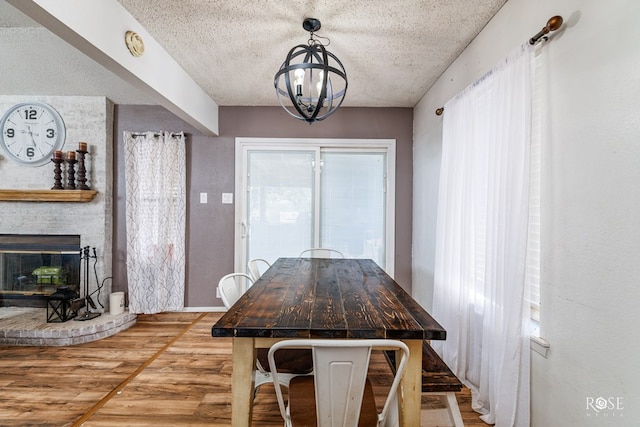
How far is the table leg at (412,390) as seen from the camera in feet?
3.43

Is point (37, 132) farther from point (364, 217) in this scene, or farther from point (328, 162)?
point (364, 217)

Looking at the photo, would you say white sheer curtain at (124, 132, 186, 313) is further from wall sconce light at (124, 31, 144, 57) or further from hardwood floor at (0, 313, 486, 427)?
wall sconce light at (124, 31, 144, 57)

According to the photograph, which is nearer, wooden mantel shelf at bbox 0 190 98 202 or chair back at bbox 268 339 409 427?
chair back at bbox 268 339 409 427

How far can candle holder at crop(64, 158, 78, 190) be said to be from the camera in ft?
9.77

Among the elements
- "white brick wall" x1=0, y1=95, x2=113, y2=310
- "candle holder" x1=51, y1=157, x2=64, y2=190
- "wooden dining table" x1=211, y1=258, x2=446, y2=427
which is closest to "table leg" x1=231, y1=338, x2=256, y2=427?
"wooden dining table" x1=211, y1=258, x2=446, y2=427

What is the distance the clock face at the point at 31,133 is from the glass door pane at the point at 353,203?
2.96 meters

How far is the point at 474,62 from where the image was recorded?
200 centimetres

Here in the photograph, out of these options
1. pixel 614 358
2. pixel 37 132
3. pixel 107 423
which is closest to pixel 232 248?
pixel 107 423

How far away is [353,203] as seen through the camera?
3.44 metres

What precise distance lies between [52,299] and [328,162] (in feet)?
10.3

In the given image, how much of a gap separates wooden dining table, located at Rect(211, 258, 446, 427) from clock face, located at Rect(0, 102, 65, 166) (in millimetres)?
3178

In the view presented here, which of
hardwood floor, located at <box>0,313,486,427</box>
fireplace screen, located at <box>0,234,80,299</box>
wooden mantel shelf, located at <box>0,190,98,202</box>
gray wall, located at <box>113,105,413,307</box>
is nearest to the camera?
hardwood floor, located at <box>0,313,486,427</box>
